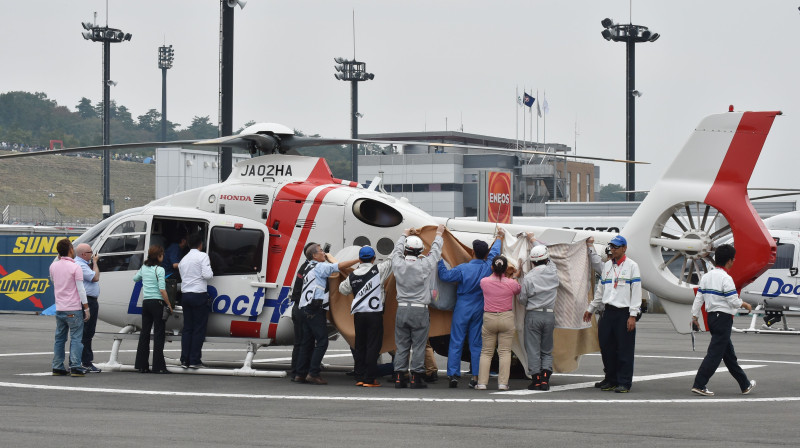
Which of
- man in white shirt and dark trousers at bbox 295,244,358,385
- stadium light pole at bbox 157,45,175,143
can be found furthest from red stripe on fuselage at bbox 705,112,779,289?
stadium light pole at bbox 157,45,175,143

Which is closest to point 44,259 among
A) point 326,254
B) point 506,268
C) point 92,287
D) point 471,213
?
point 92,287

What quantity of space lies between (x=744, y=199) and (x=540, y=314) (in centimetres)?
304

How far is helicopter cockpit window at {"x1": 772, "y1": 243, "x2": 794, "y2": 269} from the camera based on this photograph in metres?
26.7

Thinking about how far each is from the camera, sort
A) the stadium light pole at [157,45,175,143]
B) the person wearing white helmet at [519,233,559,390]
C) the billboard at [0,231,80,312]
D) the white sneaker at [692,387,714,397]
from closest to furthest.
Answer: the white sneaker at [692,387,714,397] < the person wearing white helmet at [519,233,559,390] < the billboard at [0,231,80,312] < the stadium light pole at [157,45,175,143]

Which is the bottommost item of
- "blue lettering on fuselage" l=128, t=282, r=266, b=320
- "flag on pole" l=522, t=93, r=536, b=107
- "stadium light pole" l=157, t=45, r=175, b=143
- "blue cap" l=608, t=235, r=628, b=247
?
"blue lettering on fuselage" l=128, t=282, r=266, b=320

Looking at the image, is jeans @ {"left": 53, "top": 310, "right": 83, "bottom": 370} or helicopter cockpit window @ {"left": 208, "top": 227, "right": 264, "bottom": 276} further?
helicopter cockpit window @ {"left": 208, "top": 227, "right": 264, "bottom": 276}

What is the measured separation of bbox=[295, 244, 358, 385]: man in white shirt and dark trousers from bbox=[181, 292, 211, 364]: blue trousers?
5.64ft

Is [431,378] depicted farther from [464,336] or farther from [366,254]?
[366,254]

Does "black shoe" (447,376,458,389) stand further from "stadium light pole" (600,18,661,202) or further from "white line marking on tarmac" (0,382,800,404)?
"stadium light pole" (600,18,661,202)

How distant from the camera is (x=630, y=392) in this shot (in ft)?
45.6

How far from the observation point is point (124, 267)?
52.8 feet

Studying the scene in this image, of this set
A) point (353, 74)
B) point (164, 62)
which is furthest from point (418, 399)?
point (164, 62)

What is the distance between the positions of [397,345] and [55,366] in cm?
501

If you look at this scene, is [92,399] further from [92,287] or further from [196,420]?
[92,287]
